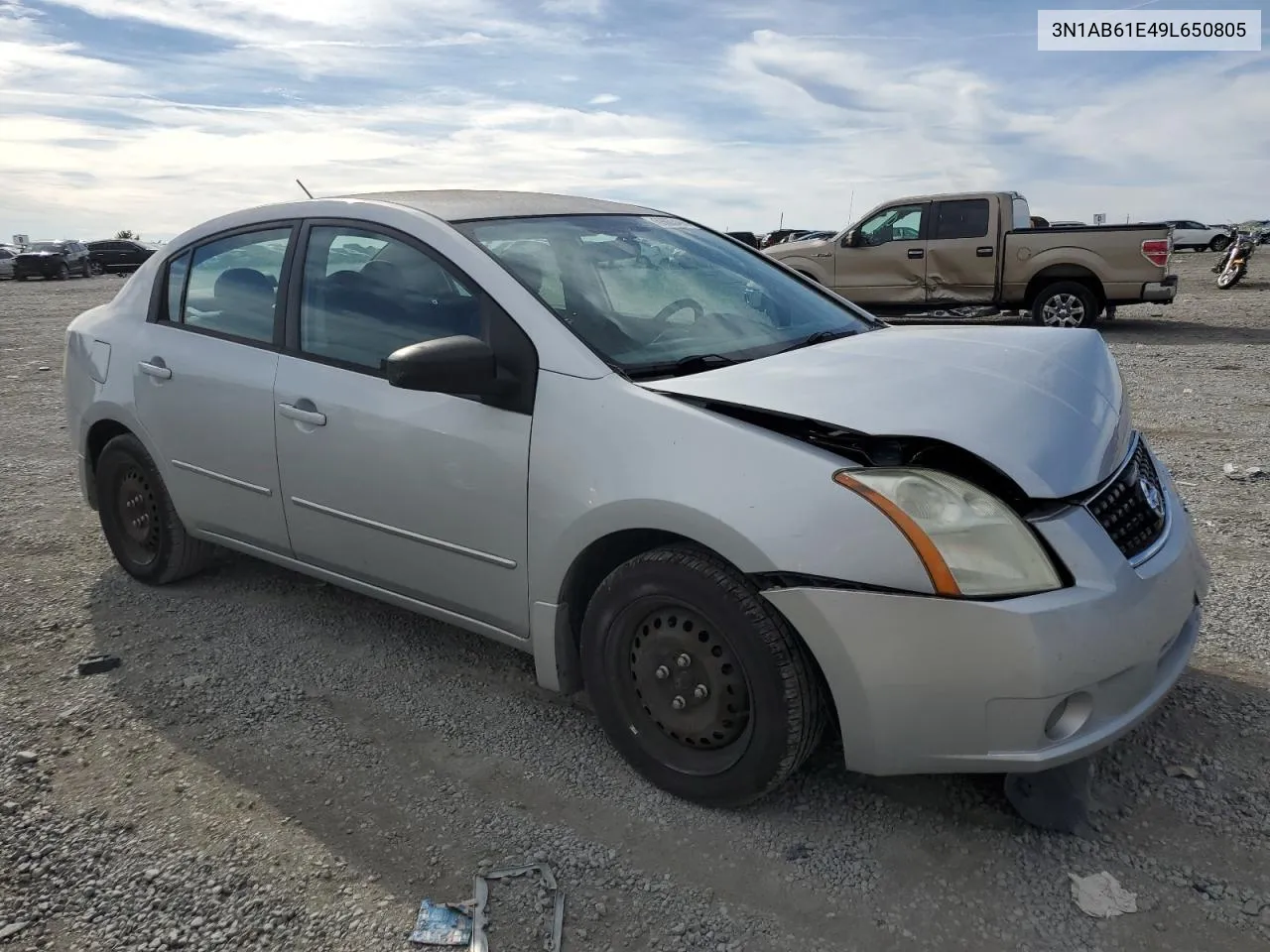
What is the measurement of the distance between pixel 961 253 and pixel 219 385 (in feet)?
A: 39.1

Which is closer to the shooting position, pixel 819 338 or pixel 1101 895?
pixel 1101 895

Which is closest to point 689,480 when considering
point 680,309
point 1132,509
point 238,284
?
point 680,309

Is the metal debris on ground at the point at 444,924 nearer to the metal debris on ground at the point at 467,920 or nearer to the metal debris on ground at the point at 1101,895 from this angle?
the metal debris on ground at the point at 467,920

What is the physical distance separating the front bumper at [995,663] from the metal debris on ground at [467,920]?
80 centimetres

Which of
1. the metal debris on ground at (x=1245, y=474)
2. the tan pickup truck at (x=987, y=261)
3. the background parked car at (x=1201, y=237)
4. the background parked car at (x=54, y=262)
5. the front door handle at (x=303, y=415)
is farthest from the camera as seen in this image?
the background parked car at (x=1201, y=237)

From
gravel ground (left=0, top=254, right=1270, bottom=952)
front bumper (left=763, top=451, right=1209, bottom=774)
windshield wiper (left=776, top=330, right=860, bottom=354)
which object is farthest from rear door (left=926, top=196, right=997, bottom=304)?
front bumper (left=763, top=451, right=1209, bottom=774)

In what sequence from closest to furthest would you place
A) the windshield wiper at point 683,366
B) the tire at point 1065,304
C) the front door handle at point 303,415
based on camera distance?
the windshield wiper at point 683,366 < the front door handle at point 303,415 < the tire at point 1065,304

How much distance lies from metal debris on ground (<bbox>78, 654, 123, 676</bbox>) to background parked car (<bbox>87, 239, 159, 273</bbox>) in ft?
131

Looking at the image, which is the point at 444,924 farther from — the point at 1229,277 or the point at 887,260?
the point at 1229,277

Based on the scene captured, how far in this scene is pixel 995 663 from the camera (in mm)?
2279

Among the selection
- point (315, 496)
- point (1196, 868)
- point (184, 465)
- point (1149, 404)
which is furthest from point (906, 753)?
point (1149, 404)

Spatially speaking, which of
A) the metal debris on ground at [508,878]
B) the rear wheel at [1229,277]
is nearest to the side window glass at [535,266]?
the metal debris on ground at [508,878]

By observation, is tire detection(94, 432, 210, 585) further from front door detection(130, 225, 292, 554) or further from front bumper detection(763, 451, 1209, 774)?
front bumper detection(763, 451, 1209, 774)

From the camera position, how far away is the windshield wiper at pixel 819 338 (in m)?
3.23
